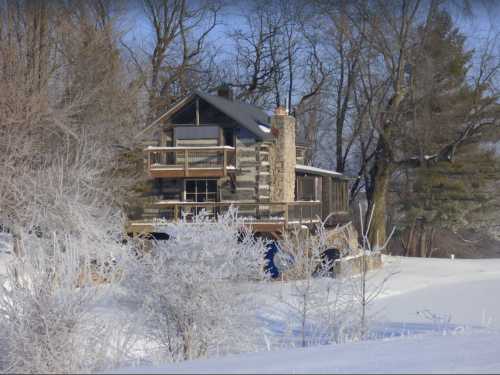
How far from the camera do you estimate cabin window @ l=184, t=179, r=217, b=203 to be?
30.7 m

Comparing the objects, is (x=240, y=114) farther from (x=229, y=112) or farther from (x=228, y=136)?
(x=229, y=112)

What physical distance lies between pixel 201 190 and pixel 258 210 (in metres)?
2.81

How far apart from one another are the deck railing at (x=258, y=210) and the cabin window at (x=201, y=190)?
1.09 meters

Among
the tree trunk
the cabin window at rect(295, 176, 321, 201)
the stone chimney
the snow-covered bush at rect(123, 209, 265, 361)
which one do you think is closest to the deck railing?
the stone chimney

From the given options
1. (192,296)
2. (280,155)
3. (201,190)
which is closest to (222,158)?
(201,190)

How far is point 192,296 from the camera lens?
39.1 feet

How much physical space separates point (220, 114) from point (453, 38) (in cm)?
1736

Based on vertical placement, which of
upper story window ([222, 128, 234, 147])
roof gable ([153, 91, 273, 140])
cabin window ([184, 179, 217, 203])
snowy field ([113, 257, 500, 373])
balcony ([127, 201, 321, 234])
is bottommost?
snowy field ([113, 257, 500, 373])

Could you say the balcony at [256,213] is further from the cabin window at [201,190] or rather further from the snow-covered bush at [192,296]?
the snow-covered bush at [192,296]

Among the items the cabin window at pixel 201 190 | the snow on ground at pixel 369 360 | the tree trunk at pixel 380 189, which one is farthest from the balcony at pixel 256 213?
the snow on ground at pixel 369 360

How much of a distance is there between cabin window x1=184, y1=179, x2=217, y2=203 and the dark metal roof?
264cm

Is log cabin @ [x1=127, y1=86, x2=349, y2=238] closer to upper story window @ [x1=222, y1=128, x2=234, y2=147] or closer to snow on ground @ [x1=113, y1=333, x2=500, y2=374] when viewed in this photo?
upper story window @ [x1=222, y1=128, x2=234, y2=147]

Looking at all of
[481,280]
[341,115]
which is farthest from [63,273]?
[341,115]

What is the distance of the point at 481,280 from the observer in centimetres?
2959
